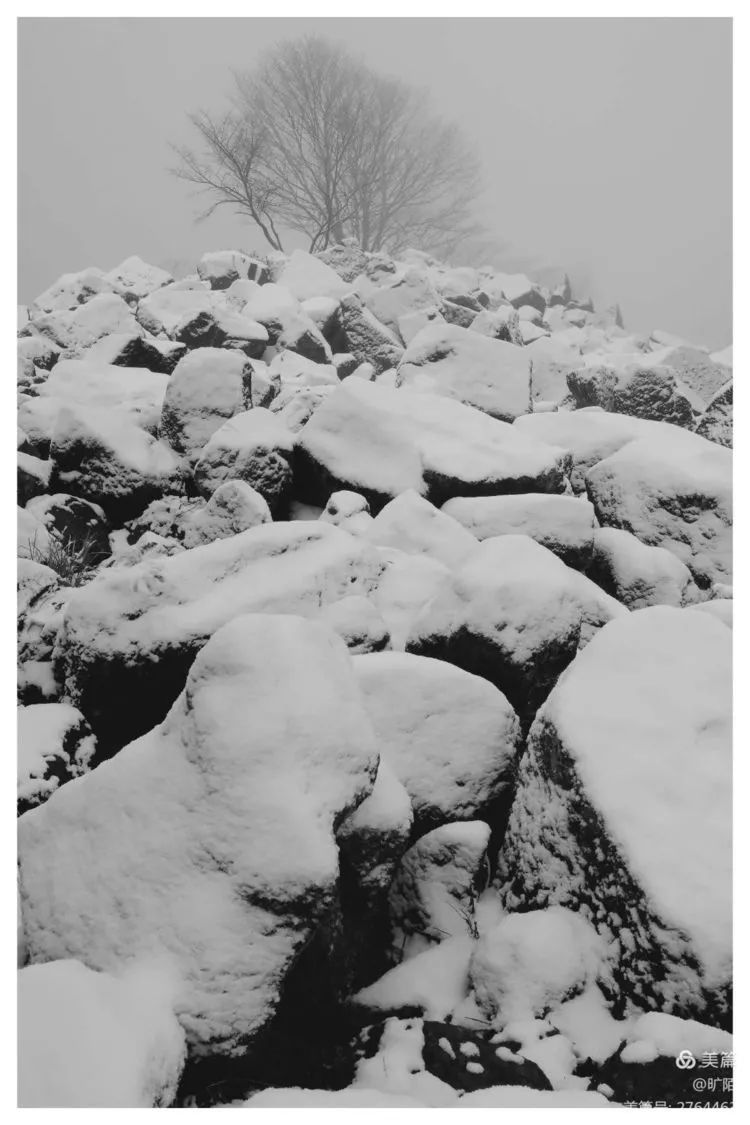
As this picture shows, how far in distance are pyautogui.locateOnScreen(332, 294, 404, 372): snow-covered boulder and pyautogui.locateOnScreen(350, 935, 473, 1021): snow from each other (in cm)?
498

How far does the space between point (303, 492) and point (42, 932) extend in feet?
8.02

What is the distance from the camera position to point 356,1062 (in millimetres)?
1302

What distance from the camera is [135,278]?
814 centimetres

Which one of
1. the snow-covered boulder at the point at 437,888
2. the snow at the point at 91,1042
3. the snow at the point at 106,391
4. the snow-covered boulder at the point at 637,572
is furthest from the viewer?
the snow at the point at 106,391

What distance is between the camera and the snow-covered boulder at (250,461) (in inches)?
126

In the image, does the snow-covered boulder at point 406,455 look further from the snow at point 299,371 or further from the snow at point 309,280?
the snow at point 309,280

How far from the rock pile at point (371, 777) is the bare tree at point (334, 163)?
7.11 m

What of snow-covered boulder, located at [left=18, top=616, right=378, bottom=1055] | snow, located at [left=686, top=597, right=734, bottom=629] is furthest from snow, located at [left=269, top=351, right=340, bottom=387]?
snow-covered boulder, located at [left=18, top=616, right=378, bottom=1055]

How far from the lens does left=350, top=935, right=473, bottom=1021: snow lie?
1485mm

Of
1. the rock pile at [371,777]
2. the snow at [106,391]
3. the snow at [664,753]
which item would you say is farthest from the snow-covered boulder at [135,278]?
the snow at [664,753]

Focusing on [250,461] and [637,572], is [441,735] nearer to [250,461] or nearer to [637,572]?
[637,572]

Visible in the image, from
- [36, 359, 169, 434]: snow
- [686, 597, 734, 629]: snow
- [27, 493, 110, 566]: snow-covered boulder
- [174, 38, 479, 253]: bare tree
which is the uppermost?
[174, 38, 479, 253]: bare tree

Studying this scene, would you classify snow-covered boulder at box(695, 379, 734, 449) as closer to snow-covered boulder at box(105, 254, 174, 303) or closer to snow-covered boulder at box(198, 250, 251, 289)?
snow-covered boulder at box(198, 250, 251, 289)
